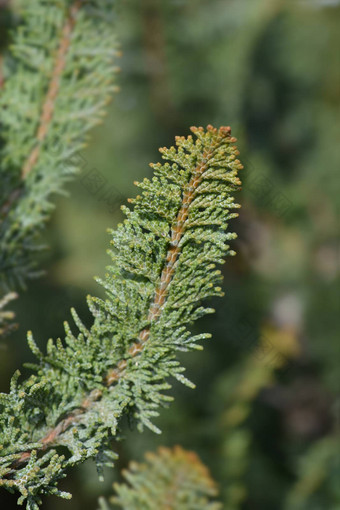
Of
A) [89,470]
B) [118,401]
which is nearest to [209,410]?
[89,470]

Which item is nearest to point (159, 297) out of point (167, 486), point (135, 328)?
point (135, 328)

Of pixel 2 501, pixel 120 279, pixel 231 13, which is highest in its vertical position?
pixel 231 13

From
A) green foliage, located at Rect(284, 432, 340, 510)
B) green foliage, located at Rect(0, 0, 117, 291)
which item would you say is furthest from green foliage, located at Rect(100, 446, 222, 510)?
green foliage, located at Rect(284, 432, 340, 510)

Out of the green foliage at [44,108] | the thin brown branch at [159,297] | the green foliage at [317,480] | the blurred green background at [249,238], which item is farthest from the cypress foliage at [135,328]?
the green foliage at [317,480]

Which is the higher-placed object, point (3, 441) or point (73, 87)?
point (73, 87)

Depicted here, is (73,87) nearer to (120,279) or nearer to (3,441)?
(120,279)

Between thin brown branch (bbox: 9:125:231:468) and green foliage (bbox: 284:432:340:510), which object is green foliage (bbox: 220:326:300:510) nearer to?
green foliage (bbox: 284:432:340:510)

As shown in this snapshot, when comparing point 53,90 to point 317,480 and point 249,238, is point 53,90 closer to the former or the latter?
point 249,238
